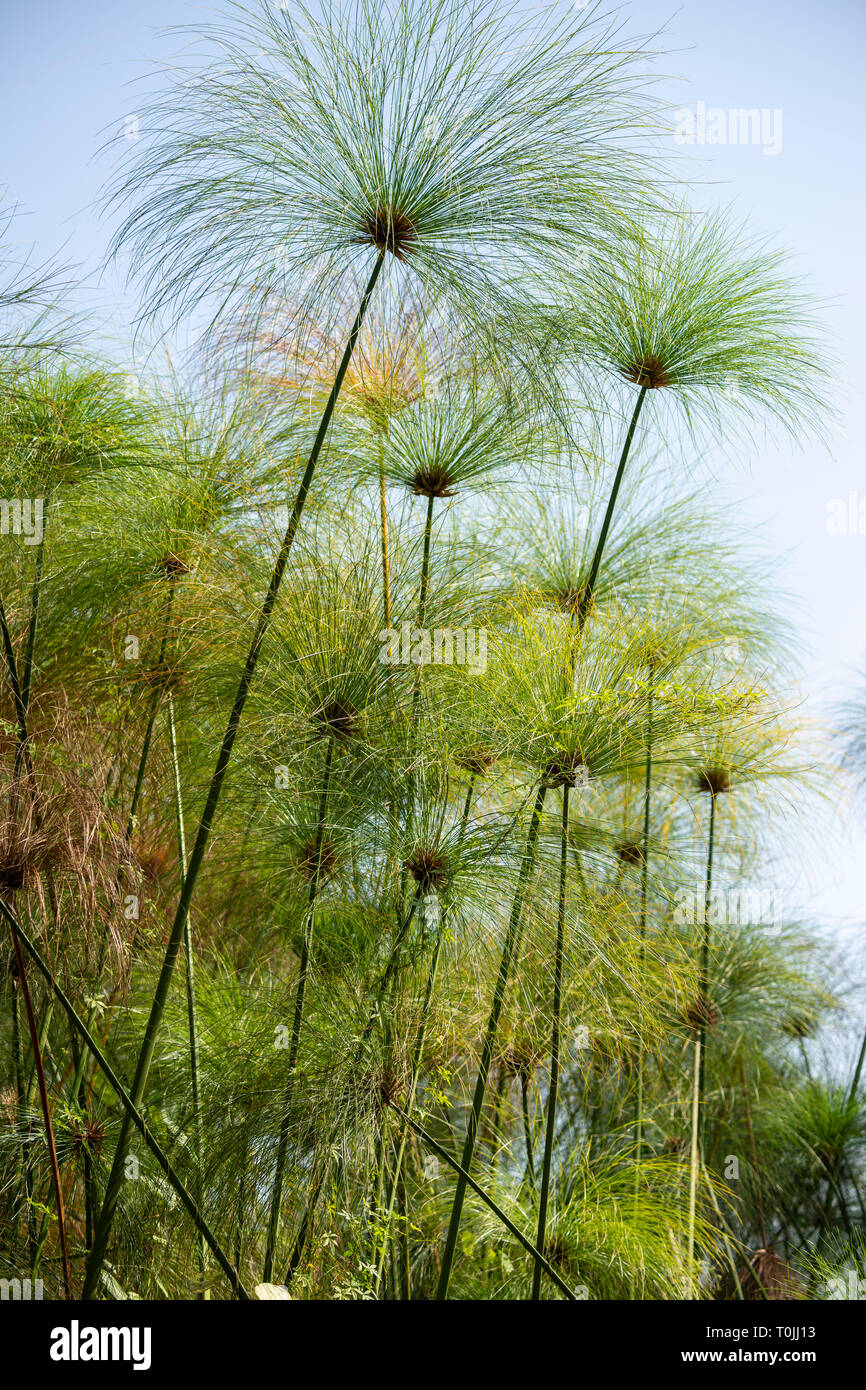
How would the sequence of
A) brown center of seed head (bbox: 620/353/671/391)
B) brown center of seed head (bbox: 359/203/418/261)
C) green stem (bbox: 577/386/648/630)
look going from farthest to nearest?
1. brown center of seed head (bbox: 620/353/671/391)
2. green stem (bbox: 577/386/648/630)
3. brown center of seed head (bbox: 359/203/418/261)

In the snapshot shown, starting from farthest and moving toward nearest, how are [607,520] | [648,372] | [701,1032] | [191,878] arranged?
[701,1032]
[648,372]
[607,520]
[191,878]

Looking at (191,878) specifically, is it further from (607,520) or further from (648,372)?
(648,372)

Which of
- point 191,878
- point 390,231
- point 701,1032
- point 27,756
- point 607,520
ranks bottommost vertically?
point 701,1032

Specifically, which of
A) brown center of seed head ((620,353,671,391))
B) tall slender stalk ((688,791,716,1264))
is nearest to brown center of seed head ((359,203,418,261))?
brown center of seed head ((620,353,671,391))

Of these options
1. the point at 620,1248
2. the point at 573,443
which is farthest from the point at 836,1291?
the point at 573,443

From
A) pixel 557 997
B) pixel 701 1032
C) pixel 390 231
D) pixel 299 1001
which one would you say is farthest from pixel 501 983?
pixel 390 231

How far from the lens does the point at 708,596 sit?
4.77m

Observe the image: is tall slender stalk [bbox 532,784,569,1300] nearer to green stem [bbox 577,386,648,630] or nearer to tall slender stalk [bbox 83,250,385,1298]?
green stem [bbox 577,386,648,630]

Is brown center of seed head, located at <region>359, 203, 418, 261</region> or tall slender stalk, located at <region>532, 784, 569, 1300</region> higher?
brown center of seed head, located at <region>359, 203, 418, 261</region>

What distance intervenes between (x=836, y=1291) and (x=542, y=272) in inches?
138

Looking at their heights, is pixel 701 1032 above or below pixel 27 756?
below

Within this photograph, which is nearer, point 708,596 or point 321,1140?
point 321,1140
